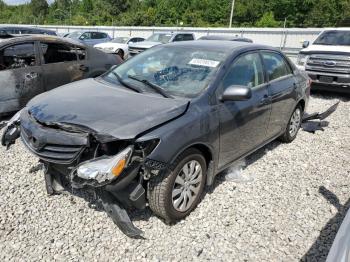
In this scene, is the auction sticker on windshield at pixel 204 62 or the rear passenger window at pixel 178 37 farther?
the rear passenger window at pixel 178 37

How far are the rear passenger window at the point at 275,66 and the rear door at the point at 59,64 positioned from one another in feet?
12.1

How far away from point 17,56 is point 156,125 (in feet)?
13.8

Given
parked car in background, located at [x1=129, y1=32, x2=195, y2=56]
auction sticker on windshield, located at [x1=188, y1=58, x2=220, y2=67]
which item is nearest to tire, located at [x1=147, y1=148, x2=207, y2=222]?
auction sticker on windshield, located at [x1=188, y1=58, x2=220, y2=67]

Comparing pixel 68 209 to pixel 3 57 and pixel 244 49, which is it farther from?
pixel 3 57

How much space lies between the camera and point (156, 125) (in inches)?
115

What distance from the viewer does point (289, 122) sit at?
5438mm

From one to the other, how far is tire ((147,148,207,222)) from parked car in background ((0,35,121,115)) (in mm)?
3793

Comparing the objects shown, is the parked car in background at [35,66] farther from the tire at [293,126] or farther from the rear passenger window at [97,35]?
the rear passenger window at [97,35]

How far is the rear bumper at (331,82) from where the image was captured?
8.66 meters

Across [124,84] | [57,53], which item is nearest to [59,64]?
[57,53]

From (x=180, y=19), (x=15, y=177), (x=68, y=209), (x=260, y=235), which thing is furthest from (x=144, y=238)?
(x=180, y=19)

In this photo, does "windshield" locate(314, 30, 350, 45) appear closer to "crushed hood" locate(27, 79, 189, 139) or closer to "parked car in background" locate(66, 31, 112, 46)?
"crushed hood" locate(27, 79, 189, 139)

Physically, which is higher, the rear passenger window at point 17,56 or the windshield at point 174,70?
the windshield at point 174,70

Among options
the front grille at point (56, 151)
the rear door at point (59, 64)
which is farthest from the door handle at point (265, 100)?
the rear door at point (59, 64)
